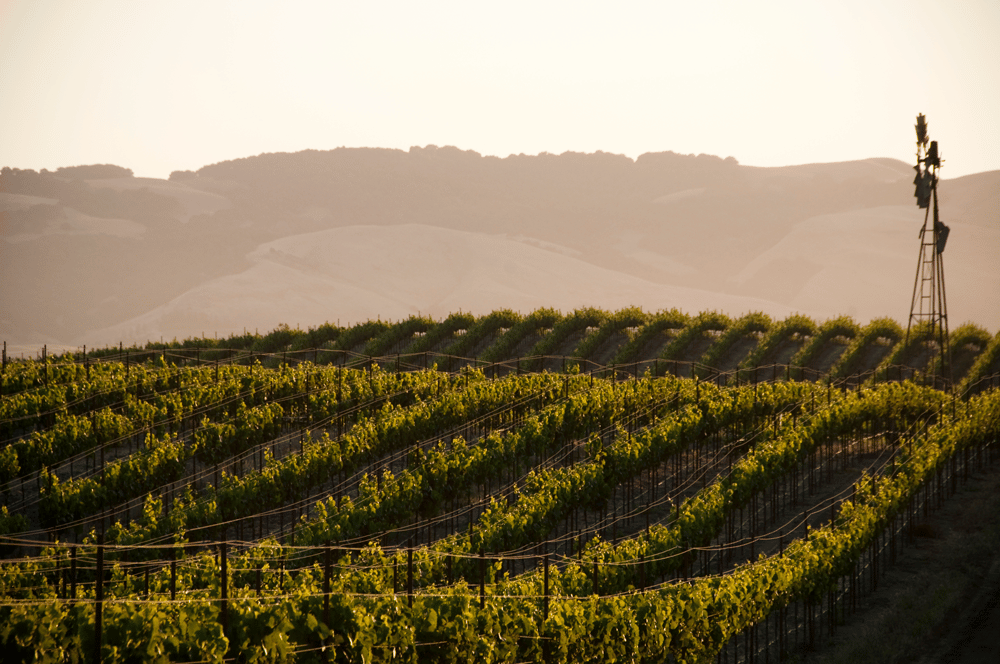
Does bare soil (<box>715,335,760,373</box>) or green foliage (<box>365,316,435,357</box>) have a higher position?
green foliage (<box>365,316,435,357</box>)

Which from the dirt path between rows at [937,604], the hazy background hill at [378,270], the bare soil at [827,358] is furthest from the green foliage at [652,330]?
the hazy background hill at [378,270]

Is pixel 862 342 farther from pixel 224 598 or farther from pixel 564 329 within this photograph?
pixel 224 598

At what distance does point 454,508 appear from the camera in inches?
754

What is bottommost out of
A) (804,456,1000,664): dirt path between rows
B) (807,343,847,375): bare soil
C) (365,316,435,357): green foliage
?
(804,456,1000,664): dirt path between rows

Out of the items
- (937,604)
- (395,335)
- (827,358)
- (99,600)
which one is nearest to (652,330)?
(827,358)

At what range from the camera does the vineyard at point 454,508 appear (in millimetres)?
10133

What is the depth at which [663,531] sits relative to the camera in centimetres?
1562

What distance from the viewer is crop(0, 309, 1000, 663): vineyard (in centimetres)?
1013

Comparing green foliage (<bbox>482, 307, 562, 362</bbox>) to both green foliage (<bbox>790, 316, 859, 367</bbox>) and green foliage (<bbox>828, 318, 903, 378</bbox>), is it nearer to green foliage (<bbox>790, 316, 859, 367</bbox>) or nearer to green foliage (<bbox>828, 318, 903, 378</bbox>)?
green foliage (<bbox>790, 316, 859, 367</bbox>)

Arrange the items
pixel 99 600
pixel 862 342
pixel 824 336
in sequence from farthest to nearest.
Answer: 1. pixel 824 336
2. pixel 862 342
3. pixel 99 600

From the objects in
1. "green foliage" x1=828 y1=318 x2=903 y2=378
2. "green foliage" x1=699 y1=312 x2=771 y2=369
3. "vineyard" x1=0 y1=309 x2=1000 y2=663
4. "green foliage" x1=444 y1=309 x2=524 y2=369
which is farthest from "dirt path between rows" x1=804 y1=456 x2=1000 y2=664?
"green foliage" x1=444 y1=309 x2=524 y2=369

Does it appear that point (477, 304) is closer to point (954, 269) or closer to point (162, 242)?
point (162, 242)

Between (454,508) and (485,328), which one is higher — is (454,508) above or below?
below

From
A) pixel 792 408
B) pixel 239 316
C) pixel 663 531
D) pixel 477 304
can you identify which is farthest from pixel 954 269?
pixel 663 531
